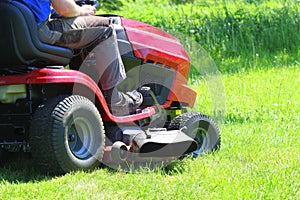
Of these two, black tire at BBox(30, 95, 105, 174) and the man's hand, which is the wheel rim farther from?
the man's hand

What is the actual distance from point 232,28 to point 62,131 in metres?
5.67

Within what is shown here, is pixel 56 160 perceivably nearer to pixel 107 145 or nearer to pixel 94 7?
pixel 107 145

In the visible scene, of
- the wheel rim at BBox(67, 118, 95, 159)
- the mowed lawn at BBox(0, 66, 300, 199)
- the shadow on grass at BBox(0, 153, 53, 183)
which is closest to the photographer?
the mowed lawn at BBox(0, 66, 300, 199)

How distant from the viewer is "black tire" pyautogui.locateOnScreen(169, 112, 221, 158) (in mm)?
4990

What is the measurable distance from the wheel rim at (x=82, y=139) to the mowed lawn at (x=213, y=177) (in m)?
0.15

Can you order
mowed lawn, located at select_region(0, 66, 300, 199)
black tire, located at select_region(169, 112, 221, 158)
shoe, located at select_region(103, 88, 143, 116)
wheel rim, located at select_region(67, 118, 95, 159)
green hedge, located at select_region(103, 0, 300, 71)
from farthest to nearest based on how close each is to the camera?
green hedge, located at select_region(103, 0, 300, 71), black tire, located at select_region(169, 112, 221, 158), shoe, located at select_region(103, 88, 143, 116), wheel rim, located at select_region(67, 118, 95, 159), mowed lawn, located at select_region(0, 66, 300, 199)

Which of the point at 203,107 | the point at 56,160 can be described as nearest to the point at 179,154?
the point at 56,160

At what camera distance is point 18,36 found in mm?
4160

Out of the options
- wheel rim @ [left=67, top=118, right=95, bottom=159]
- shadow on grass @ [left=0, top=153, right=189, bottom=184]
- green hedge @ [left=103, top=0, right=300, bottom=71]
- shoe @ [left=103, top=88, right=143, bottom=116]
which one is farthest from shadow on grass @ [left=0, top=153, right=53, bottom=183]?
green hedge @ [left=103, top=0, right=300, bottom=71]

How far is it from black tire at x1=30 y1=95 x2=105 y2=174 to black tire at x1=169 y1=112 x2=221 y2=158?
0.72m

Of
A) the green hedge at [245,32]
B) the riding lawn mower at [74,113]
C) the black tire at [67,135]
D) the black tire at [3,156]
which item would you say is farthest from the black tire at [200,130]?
the green hedge at [245,32]

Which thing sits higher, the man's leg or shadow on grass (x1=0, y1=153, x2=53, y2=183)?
the man's leg

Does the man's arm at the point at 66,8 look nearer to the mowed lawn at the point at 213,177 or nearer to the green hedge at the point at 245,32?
the mowed lawn at the point at 213,177

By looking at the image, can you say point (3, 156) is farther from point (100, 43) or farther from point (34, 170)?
point (100, 43)
